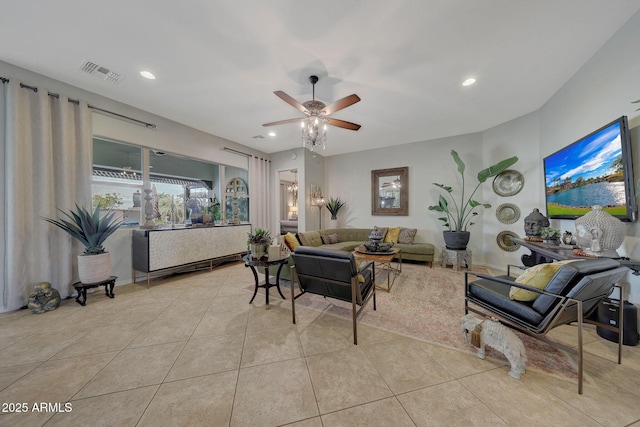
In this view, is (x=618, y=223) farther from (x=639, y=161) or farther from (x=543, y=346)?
(x=543, y=346)

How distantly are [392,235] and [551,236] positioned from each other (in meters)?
2.88

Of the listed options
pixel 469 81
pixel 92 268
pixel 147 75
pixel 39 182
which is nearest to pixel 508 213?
pixel 469 81

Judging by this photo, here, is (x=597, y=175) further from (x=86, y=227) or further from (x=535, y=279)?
(x=86, y=227)

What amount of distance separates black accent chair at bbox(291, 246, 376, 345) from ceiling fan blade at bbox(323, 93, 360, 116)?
69.3 inches

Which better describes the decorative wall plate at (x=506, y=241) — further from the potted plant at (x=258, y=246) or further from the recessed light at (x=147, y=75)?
the recessed light at (x=147, y=75)

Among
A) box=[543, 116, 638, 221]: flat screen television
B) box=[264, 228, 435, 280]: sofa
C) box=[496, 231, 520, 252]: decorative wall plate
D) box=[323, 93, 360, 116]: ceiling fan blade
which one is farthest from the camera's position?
box=[264, 228, 435, 280]: sofa

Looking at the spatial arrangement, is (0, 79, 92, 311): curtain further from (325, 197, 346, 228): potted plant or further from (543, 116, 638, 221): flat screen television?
(543, 116, 638, 221): flat screen television

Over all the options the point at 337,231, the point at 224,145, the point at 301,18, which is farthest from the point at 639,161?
the point at 224,145

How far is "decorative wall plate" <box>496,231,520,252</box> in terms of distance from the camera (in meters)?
4.26

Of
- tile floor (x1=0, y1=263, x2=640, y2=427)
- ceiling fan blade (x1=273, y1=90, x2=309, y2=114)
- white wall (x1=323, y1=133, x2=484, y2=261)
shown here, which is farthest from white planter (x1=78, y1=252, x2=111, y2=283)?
white wall (x1=323, y1=133, x2=484, y2=261)

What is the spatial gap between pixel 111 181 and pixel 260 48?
11.2 ft

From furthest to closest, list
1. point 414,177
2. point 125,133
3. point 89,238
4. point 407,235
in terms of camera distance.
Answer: point 414,177, point 407,235, point 125,133, point 89,238

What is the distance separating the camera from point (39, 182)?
2738 millimetres

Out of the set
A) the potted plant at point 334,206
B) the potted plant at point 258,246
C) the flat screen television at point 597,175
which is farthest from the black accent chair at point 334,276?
the potted plant at point 334,206
